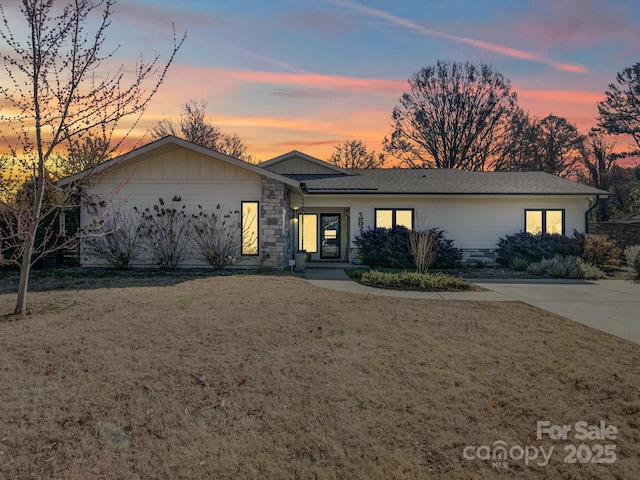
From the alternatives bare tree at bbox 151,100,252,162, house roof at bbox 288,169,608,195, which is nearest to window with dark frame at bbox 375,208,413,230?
house roof at bbox 288,169,608,195

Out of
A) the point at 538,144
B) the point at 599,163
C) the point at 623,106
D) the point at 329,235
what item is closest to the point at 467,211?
the point at 329,235

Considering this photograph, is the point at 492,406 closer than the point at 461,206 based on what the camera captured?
Yes

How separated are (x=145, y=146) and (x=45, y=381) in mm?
9600

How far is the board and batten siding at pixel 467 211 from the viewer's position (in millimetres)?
16312

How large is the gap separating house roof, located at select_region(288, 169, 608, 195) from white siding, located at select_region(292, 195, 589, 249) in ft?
1.06

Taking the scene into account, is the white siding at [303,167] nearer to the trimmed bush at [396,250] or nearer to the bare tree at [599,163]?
the trimmed bush at [396,250]

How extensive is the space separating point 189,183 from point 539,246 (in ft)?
41.9

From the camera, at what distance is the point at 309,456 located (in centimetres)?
300

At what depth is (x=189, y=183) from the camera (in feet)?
43.7

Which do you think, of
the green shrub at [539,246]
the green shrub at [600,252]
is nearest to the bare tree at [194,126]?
the green shrub at [539,246]

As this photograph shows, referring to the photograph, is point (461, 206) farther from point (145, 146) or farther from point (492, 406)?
point (492, 406)

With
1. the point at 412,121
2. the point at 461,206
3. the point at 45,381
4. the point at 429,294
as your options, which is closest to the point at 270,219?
the point at 429,294

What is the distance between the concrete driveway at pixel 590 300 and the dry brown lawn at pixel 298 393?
2.45ft

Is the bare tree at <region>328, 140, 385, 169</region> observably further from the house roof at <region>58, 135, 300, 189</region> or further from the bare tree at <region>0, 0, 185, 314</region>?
the bare tree at <region>0, 0, 185, 314</region>
